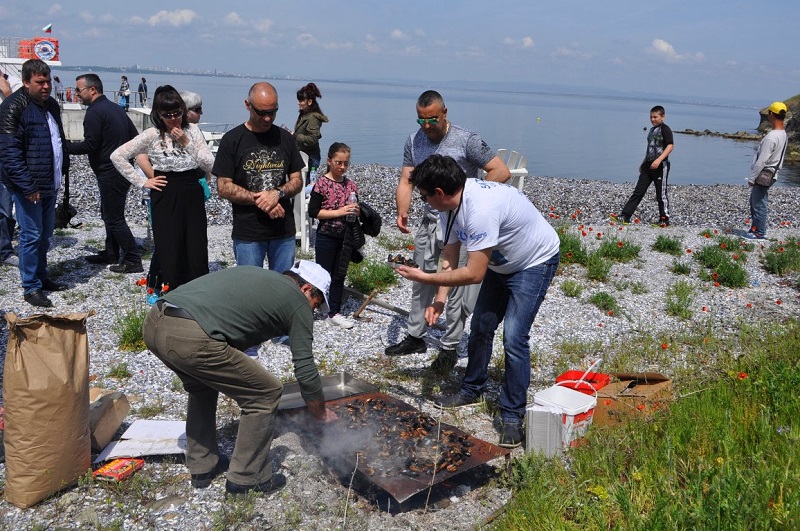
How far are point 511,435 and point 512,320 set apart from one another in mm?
898

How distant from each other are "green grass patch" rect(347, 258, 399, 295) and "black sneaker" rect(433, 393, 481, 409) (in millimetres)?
3343

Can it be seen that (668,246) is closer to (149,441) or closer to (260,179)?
(260,179)

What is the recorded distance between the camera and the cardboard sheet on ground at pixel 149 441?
183 inches

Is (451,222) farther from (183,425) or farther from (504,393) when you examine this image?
(183,425)

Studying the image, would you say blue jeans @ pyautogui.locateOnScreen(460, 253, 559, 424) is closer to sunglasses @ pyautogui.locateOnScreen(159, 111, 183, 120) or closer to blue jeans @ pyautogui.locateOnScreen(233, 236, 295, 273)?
blue jeans @ pyautogui.locateOnScreen(233, 236, 295, 273)

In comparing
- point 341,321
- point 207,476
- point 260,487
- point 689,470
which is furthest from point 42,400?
point 341,321

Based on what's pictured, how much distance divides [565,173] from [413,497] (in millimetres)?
28620

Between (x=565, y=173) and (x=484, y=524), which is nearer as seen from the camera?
(x=484, y=524)

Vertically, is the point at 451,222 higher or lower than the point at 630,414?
higher

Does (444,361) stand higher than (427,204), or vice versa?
(427,204)

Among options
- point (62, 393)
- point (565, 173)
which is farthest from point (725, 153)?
point (62, 393)

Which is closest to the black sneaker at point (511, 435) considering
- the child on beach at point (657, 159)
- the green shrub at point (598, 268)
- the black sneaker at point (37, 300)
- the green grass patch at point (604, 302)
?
the green grass patch at point (604, 302)

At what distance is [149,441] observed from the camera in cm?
480

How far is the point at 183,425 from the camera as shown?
5.07 metres
